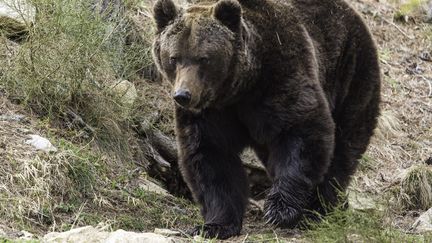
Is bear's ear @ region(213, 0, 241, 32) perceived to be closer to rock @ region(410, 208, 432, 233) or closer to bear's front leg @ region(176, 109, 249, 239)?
bear's front leg @ region(176, 109, 249, 239)

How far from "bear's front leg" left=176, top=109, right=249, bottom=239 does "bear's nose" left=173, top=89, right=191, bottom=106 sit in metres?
0.67

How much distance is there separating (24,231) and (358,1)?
9540mm

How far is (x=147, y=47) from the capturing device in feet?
31.1

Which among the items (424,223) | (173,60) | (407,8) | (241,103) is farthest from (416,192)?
(407,8)

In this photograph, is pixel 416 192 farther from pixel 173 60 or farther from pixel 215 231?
pixel 173 60

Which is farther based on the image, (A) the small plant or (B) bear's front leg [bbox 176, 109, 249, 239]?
(A) the small plant

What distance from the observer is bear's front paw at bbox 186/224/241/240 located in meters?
6.71

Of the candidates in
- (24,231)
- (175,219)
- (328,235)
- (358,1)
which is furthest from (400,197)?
(358,1)

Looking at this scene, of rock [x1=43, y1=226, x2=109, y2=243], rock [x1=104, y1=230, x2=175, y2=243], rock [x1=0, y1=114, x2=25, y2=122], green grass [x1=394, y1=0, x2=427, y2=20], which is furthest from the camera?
green grass [x1=394, y1=0, x2=427, y2=20]

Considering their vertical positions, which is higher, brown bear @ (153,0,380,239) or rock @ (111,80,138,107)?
brown bear @ (153,0,380,239)

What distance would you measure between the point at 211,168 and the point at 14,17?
3.33 meters

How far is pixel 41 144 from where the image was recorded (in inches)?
292

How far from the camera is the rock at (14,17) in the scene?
27.8ft

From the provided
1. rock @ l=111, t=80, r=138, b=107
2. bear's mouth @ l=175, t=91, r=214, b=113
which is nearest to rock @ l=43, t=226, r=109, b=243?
bear's mouth @ l=175, t=91, r=214, b=113
